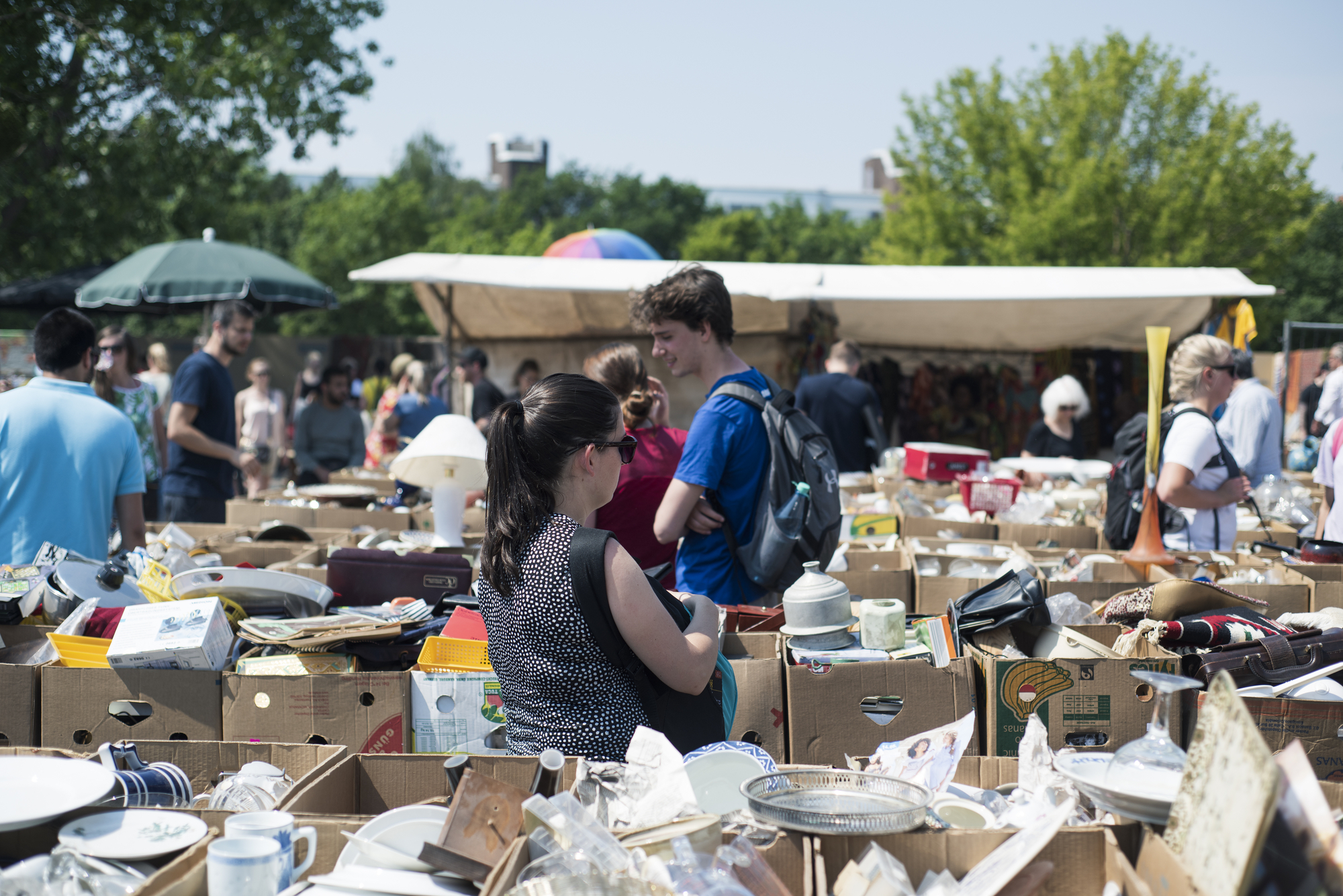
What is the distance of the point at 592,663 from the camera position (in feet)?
6.01

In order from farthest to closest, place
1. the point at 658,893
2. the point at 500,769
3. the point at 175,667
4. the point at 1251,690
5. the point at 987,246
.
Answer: the point at 987,246 < the point at 175,667 < the point at 1251,690 < the point at 500,769 < the point at 658,893

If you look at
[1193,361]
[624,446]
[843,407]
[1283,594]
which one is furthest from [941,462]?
[624,446]

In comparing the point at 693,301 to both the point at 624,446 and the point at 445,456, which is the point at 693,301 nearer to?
the point at 624,446

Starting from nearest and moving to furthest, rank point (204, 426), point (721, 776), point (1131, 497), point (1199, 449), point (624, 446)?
point (721, 776)
point (624, 446)
point (1199, 449)
point (1131, 497)
point (204, 426)

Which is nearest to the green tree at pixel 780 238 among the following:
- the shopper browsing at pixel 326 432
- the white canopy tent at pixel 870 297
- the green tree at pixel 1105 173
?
the green tree at pixel 1105 173

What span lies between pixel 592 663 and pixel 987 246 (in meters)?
19.5

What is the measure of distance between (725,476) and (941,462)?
3.55 m

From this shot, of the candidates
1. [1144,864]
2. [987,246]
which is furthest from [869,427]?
[987,246]

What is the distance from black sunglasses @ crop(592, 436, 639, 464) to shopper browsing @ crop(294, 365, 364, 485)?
532 cm

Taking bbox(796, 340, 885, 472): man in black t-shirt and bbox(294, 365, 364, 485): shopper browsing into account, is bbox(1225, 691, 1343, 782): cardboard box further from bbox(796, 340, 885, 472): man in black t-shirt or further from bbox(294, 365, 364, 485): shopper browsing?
bbox(294, 365, 364, 485): shopper browsing

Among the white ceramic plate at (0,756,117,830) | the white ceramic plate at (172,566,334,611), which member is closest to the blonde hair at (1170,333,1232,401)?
the white ceramic plate at (172,566,334,611)

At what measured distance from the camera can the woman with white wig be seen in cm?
680

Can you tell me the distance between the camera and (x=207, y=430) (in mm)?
4758

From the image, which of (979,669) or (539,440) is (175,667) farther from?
(979,669)
